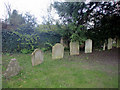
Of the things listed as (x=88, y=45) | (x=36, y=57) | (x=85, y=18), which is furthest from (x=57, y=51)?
(x=85, y=18)

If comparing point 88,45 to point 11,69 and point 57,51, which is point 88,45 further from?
point 11,69

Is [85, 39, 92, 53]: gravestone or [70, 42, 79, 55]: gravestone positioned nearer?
[70, 42, 79, 55]: gravestone

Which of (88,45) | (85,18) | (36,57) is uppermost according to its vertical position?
(85,18)

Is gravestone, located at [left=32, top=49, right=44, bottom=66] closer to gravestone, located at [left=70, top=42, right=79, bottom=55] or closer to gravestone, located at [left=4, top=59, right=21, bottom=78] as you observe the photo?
gravestone, located at [left=4, top=59, right=21, bottom=78]

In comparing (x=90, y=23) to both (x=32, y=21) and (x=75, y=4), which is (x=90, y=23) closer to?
(x=75, y=4)

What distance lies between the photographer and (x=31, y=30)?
769 cm

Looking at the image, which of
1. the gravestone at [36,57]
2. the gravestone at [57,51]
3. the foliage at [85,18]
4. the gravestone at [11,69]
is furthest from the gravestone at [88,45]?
the gravestone at [11,69]

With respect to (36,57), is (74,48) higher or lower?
higher

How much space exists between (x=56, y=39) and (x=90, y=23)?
154 inches

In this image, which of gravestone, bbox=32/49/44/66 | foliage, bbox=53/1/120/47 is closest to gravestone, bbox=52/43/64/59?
gravestone, bbox=32/49/44/66

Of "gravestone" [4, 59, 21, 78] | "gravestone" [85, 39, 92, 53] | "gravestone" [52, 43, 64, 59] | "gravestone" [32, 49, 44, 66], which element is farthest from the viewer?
"gravestone" [85, 39, 92, 53]

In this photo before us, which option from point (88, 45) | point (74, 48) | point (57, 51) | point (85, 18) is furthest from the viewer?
point (85, 18)

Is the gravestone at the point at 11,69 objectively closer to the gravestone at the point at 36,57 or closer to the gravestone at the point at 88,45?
the gravestone at the point at 36,57

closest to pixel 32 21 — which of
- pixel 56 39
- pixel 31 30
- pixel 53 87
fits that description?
pixel 31 30
